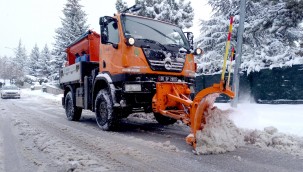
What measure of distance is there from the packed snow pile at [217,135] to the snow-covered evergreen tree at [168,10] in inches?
680

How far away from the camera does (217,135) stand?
514 cm

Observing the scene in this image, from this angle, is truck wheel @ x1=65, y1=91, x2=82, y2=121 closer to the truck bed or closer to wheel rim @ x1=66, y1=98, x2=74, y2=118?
wheel rim @ x1=66, y1=98, x2=74, y2=118

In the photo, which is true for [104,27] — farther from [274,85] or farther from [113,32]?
[274,85]

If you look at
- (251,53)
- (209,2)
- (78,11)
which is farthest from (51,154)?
(78,11)

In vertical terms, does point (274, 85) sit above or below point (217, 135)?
above

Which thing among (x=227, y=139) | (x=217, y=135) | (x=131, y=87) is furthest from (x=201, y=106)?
(x=131, y=87)

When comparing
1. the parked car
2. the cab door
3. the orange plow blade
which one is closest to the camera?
the orange plow blade

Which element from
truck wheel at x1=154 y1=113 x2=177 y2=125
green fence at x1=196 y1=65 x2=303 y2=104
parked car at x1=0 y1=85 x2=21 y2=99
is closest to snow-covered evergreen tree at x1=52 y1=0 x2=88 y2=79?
parked car at x1=0 y1=85 x2=21 y2=99

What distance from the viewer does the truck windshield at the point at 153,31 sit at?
23.4 feet

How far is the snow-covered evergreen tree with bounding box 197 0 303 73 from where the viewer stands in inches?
471

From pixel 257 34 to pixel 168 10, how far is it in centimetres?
968

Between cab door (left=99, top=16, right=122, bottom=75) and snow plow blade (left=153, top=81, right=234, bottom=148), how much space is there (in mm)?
1136

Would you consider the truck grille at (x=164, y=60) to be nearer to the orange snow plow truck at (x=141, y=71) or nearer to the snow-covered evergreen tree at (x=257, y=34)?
the orange snow plow truck at (x=141, y=71)

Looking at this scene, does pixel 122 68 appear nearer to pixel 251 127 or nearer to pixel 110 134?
pixel 110 134
